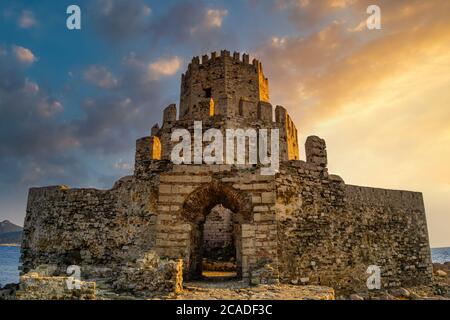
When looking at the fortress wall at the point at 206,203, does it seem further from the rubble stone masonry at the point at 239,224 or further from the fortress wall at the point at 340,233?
the fortress wall at the point at 340,233

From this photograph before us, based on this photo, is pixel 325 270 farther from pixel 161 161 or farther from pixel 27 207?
pixel 27 207

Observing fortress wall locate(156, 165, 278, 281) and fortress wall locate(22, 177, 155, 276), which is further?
fortress wall locate(22, 177, 155, 276)

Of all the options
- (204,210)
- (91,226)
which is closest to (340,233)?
(204,210)

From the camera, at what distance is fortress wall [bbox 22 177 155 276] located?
10.6 meters

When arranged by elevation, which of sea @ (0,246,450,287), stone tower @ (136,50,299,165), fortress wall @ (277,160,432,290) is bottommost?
sea @ (0,246,450,287)

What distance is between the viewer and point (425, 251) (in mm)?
13156

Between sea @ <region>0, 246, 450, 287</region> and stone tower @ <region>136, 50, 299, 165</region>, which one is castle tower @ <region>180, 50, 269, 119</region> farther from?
sea @ <region>0, 246, 450, 287</region>

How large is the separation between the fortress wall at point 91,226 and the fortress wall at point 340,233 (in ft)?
14.1

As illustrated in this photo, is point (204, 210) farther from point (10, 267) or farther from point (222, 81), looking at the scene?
point (10, 267)

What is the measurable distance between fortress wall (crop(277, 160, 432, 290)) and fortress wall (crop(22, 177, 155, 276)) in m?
4.30

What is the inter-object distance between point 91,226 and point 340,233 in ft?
27.3

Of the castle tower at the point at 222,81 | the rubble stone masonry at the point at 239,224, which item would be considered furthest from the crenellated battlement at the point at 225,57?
the rubble stone masonry at the point at 239,224

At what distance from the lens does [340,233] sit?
1058 cm

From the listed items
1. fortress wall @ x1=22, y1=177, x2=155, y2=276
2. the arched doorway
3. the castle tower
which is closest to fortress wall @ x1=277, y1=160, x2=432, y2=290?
the arched doorway
